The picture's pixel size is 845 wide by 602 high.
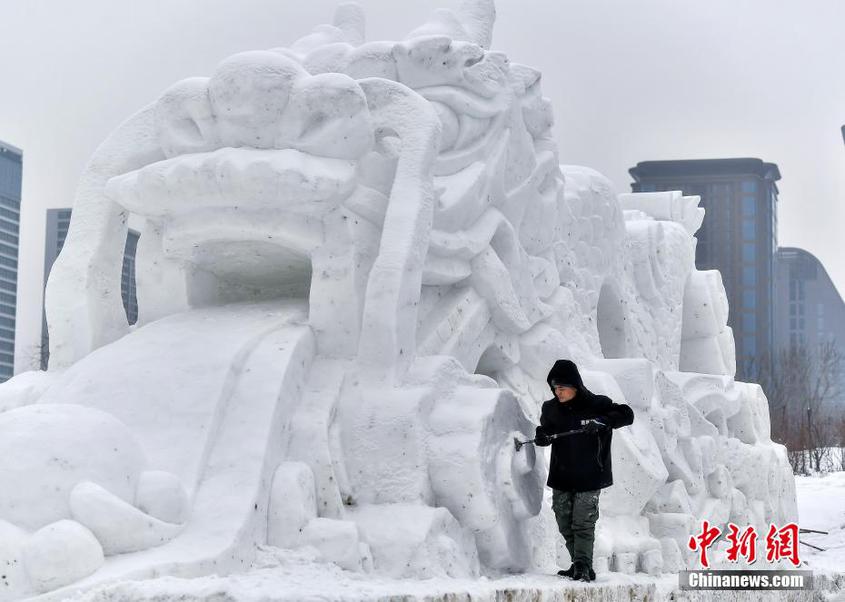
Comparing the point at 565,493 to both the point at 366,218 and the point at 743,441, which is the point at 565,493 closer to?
the point at 366,218

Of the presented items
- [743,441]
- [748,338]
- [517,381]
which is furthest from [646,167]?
[517,381]

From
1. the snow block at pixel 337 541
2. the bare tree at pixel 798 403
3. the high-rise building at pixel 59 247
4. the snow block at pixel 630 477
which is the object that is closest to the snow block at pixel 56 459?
the snow block at pixel 337 541

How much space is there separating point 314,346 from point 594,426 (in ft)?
4.40

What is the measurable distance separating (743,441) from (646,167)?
773 inches

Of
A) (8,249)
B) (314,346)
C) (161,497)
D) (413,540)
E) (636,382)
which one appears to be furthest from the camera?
(8,249)

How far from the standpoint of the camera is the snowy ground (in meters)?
3.51

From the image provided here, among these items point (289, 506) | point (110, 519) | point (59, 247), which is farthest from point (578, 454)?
point (59, 247)

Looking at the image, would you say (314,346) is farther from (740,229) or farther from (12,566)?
(740,229)

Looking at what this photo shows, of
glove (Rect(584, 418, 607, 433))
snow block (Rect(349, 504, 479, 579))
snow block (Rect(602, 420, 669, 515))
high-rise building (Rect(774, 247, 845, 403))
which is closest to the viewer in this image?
snow block (Rect(349, 504, 479, 579))

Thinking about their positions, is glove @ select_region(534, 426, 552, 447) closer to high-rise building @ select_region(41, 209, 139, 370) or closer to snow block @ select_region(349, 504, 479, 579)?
snow block @ select_region(349, 504, 479, 579)

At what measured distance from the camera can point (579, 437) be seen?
16.0 ft

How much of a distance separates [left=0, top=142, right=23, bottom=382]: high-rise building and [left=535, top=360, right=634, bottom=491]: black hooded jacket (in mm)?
22854

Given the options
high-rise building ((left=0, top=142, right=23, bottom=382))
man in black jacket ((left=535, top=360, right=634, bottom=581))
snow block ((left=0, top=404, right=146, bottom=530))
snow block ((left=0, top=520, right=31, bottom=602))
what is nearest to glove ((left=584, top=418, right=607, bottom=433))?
man in black jacket ((left=535, top=360, right=634, bottom=581))

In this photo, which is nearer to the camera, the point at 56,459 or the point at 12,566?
the point at 12,566
